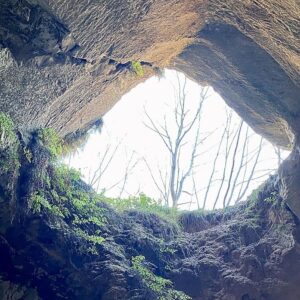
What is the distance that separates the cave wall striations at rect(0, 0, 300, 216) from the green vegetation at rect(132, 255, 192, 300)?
2343 mm

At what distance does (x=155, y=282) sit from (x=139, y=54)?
3.42m

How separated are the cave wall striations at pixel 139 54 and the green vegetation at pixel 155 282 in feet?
7.69

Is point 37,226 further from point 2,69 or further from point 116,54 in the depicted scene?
point 116,54

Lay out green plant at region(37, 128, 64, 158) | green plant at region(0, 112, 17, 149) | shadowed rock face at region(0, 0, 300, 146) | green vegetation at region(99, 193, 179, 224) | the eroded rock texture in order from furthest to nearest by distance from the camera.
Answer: green vegetation at region(99, 193, 179, 224)
green plant at region(37, 128, 64, 158)
the eroded rock texture
green plant at region(0, 112, 17, 149)
shadowed rock face at region(0, 0, 300, 146)

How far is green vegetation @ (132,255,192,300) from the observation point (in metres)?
6.14

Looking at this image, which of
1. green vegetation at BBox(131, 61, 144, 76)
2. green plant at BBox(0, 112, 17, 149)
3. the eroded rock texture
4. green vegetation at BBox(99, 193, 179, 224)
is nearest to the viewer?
green plant at BBox(0, 112, 17, 149)

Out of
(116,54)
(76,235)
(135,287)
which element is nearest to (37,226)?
(76,235)

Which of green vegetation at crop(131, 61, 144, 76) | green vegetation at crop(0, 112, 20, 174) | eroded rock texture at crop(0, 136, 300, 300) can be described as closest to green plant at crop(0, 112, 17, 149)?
green vegetation at crop(0, 112, 20, 174)

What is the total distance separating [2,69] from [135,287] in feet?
11.4

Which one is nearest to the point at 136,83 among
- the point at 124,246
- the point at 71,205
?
the point at 71,205

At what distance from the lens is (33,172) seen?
511 centimetres

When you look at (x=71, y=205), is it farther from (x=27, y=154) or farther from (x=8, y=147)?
(x=8, y=147)

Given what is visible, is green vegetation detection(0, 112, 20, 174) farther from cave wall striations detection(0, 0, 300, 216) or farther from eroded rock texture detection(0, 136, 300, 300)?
cave wall striations detection(0, 0, 300, 216)

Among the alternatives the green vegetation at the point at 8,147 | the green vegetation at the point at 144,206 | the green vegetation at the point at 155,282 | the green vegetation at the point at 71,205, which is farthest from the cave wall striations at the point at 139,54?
the green vegetation at the point at 155,282
